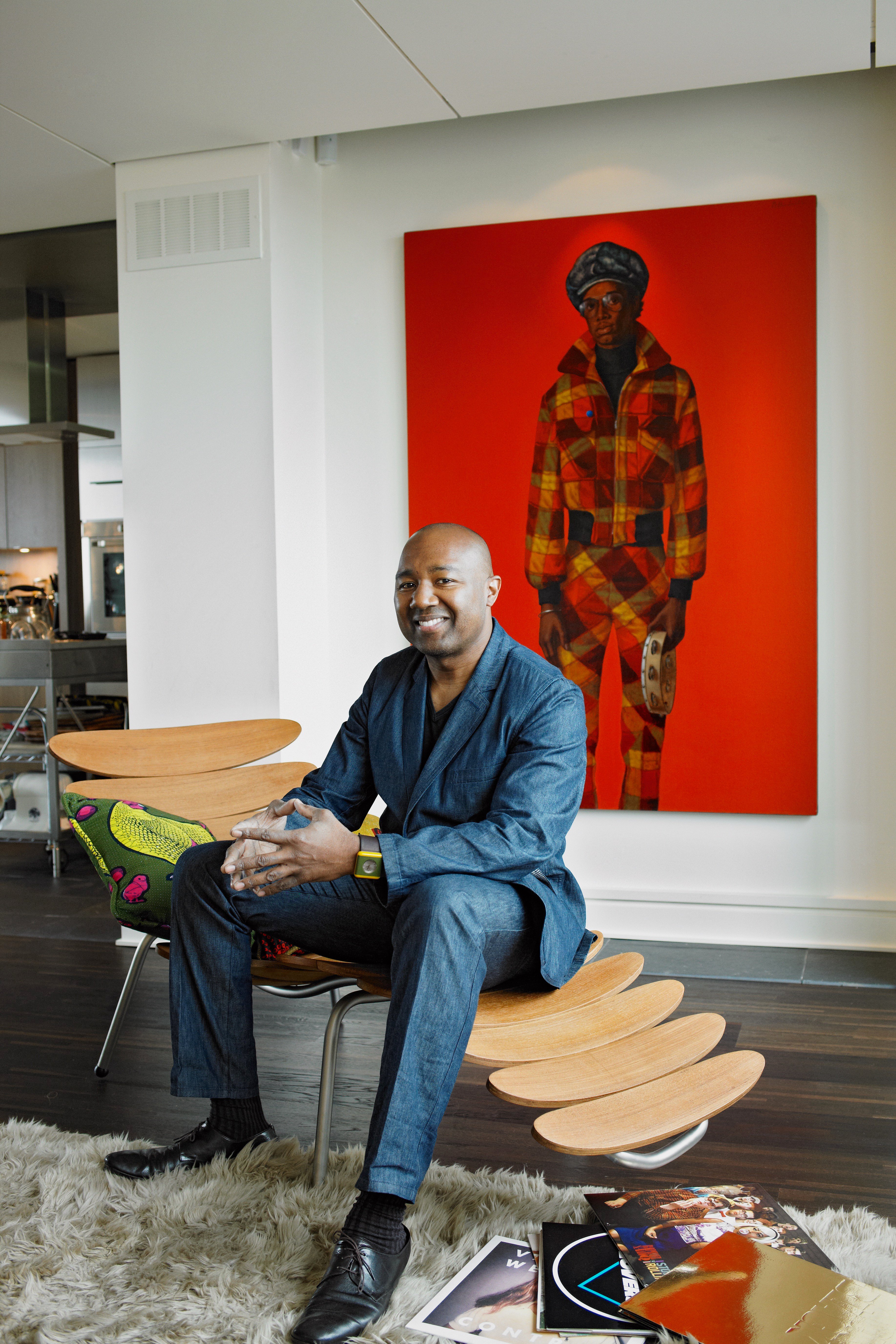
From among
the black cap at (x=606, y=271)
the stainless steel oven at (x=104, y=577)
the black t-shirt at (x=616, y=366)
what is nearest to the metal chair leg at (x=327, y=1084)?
the black t-shirt at (x=616, y=366)

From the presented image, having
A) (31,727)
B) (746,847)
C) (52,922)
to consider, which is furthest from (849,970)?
(31,727)

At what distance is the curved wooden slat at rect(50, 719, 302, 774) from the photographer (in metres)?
2.99

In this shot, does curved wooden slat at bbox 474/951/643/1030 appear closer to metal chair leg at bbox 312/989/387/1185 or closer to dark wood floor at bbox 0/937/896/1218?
metal chair leg at bbox 312/989/387/1185

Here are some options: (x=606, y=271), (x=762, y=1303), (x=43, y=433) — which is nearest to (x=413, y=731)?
(x=762, y=1303)

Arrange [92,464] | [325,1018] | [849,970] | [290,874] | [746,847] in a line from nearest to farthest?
[290,874] → [325,1018] → [849,970] → [746,847] → [92,464]

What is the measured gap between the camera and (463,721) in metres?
2.14

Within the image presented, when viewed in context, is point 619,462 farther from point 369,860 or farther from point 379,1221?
point 379,1221

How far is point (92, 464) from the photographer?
29.5 feet

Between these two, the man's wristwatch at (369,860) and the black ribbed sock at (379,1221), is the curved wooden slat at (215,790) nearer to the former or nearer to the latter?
the man's wristwatch at (369,860)

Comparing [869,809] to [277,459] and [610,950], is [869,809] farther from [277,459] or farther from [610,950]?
[277,459]

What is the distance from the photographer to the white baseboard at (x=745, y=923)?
385 cm

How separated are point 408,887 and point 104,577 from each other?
7.48 meters

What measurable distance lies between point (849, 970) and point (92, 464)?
286 inches

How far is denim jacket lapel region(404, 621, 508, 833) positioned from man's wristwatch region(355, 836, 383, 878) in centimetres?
27
